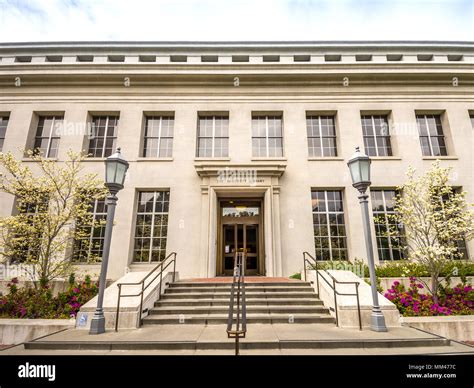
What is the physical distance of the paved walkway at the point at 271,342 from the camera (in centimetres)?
504

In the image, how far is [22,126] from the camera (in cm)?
1373

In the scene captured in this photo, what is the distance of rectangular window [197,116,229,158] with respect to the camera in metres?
13.8

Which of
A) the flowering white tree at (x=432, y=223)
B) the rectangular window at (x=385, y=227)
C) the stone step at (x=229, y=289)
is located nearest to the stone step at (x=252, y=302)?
the stone step at (x=229, y=289)

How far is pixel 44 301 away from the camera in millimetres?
8273

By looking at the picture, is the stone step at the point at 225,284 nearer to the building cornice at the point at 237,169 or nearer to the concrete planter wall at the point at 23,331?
the concrete planter wall at the point at 23,331

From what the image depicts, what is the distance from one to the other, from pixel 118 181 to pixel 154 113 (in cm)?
867

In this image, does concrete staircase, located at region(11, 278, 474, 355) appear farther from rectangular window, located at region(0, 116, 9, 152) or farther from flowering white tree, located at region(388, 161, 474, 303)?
rectangular window, located at region(0, 116, 9, 152)

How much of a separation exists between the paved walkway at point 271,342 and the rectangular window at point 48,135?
1153cm

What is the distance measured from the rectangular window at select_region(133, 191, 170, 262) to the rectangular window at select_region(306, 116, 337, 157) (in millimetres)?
8458

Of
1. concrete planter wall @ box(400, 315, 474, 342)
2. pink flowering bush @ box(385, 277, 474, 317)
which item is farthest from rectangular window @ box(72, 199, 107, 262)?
concrete planter wall @ box(400, 315, 474, 342)

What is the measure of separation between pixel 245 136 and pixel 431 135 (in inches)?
416
